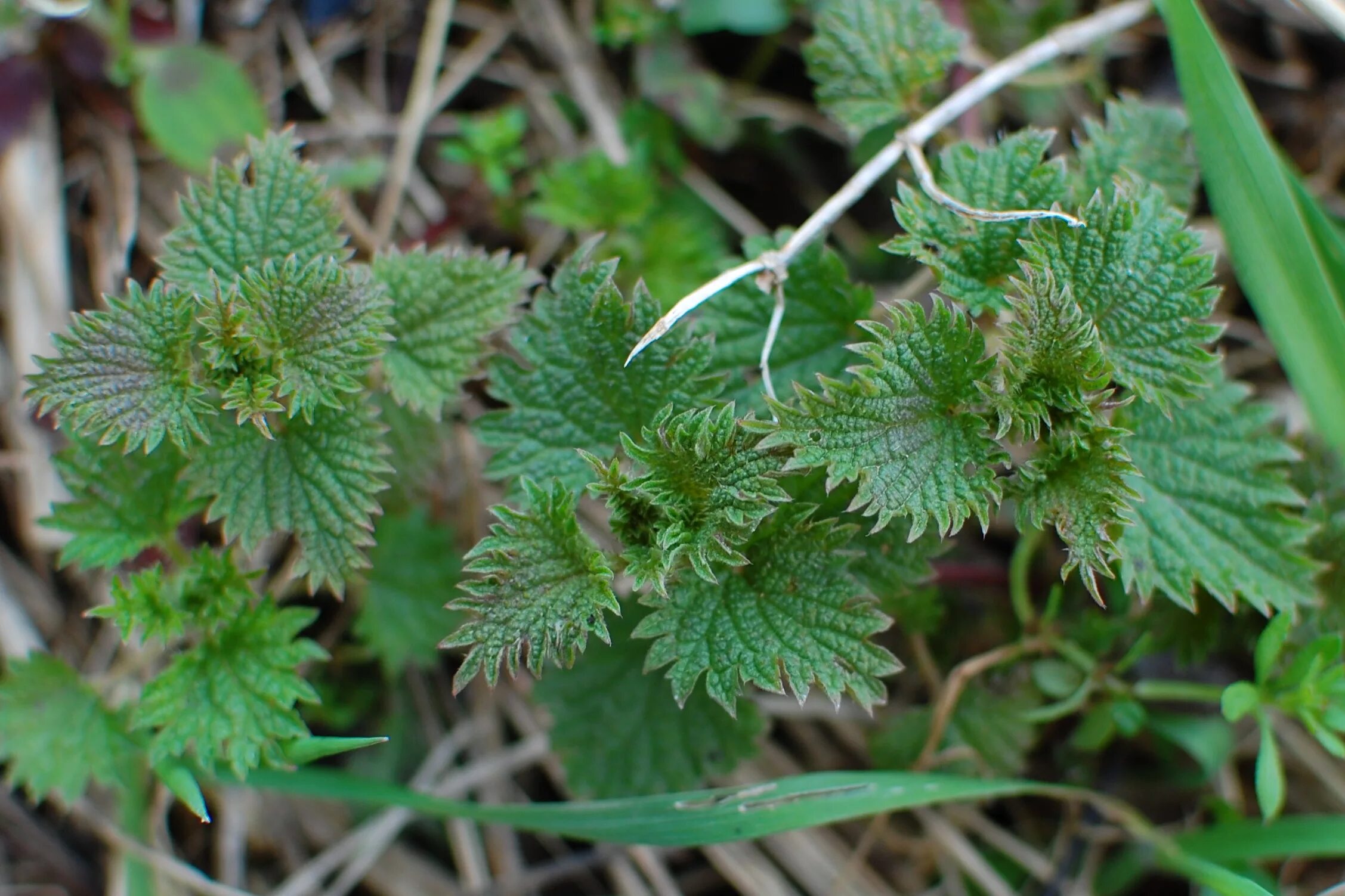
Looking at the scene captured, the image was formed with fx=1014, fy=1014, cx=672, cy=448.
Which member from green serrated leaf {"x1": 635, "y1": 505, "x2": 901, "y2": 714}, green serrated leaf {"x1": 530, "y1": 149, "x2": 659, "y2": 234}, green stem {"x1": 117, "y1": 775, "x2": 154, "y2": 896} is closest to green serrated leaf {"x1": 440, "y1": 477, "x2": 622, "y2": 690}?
green serrated leaf {"x1": 635, "y1": 505, "x2": 901, "y2": 714}

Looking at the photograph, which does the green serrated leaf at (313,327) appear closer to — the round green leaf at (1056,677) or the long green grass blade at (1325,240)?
the round green leaf at (1056,677)

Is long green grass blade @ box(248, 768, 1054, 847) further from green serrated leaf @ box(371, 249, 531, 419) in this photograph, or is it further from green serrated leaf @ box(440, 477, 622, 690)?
green serrated leaf @ box(371, 249, 531, 419)

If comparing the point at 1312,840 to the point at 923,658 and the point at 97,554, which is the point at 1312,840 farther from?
the point at 97,554

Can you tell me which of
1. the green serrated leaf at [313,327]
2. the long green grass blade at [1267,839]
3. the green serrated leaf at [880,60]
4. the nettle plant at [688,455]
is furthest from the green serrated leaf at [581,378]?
the long green grass blade at [1267,839]

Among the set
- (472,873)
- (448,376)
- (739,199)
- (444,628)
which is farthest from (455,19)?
(472,873)

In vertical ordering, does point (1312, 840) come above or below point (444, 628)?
below

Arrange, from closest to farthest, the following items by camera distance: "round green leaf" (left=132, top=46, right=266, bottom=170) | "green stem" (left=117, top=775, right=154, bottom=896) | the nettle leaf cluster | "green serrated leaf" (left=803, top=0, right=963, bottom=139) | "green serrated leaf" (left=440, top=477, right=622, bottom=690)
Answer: "green serrated leaf" (left=440, top=477, right=622, bottom=690) < the nettle leaf cluster < "green serrated leaf" (left=803, top=0, right=963, bottom=139) < "green stem" (left=117, top=775, right=154, bottom=896) < "round green leaf" (left=132, top=46, right=266, bottom=170)
